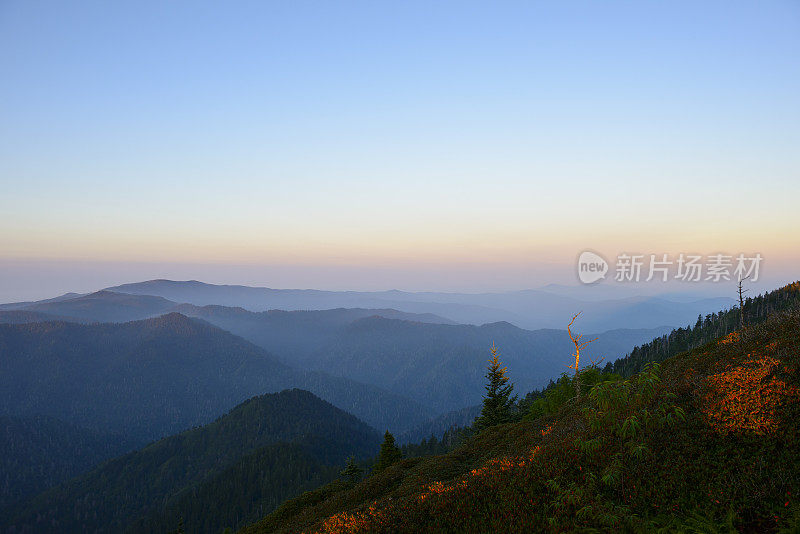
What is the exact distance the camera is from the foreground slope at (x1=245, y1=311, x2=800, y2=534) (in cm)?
941

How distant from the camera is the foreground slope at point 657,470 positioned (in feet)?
30.9

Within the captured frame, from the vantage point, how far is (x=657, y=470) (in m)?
11.4

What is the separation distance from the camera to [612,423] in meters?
15.8

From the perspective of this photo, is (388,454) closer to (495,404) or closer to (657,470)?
(495,404)


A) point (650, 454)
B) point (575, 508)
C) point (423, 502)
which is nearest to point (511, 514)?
point (575, 508)

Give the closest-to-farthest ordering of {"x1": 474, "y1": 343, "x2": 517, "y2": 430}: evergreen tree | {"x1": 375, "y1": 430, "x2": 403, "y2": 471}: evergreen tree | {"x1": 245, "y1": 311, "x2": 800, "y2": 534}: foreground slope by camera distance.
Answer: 1. {"x1": 245, "y1": 311, "x2": 800, "y2": 534}: foreground slope
2. {"x1": 375, "y1": 430, "x2": 403, "y2": 471}: evergreen tree
3. {"x1": 474, "y1": 343, "x2": 517, "y2": 430}: evergreen tree

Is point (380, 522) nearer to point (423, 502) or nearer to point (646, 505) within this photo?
point (423, 502)

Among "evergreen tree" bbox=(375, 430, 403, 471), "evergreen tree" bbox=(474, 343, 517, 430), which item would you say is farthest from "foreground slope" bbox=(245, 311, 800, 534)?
"evergreen tree" bbox=(474, 343, 517, 430)

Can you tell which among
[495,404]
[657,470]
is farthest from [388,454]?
[657,470]

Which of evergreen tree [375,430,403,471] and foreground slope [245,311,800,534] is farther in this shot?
evergreen tree [375,430,403,471]

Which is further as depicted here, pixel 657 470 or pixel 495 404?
pixel 495 404

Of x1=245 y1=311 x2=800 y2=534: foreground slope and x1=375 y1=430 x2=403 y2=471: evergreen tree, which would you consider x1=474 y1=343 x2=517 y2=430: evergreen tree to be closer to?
x1=375 y1=430 x2=403 y2=471: evergreen tree

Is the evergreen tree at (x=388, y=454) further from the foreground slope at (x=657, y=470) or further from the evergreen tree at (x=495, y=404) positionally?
the foreground slope at (x=657, y=470)

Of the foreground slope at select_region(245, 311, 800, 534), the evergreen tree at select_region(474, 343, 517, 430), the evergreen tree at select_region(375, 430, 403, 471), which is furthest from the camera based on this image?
the evergreen tree at select_region(474, 343, 517, 430)
